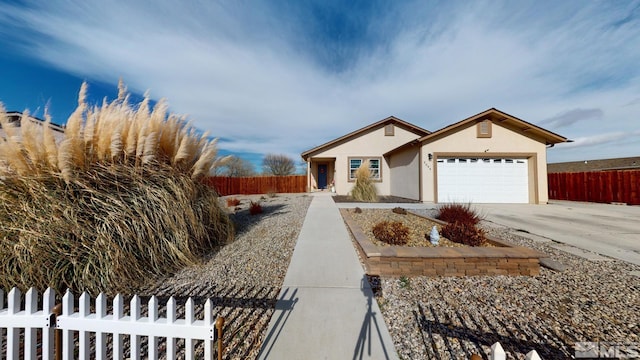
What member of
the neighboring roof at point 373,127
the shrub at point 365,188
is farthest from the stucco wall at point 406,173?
the neighboring roof at point 373,127

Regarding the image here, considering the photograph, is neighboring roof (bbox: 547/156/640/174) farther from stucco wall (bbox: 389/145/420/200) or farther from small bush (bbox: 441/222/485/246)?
small bush (bbox: 441/222/485/246)

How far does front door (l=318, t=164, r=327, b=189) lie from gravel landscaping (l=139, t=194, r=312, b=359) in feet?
46.9

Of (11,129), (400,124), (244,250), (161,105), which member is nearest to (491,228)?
(244,250)

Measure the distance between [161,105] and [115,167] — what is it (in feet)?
3.66

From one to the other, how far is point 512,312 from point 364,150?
13817 millimetres

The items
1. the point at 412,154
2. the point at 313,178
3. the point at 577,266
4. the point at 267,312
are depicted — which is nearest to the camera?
the point at 267,312

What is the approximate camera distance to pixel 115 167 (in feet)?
10.2

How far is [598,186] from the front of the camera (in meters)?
11.8

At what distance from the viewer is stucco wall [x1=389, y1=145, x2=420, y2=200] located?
456 inches

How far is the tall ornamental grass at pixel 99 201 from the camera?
244cm

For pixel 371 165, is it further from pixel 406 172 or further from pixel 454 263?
pixel 454 263

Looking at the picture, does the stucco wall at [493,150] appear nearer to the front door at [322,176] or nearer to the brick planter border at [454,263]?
the brick planter border at [454,263]

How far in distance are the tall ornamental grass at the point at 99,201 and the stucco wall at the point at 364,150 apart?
12.3 metres

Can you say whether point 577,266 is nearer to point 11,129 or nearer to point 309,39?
point 11,129
